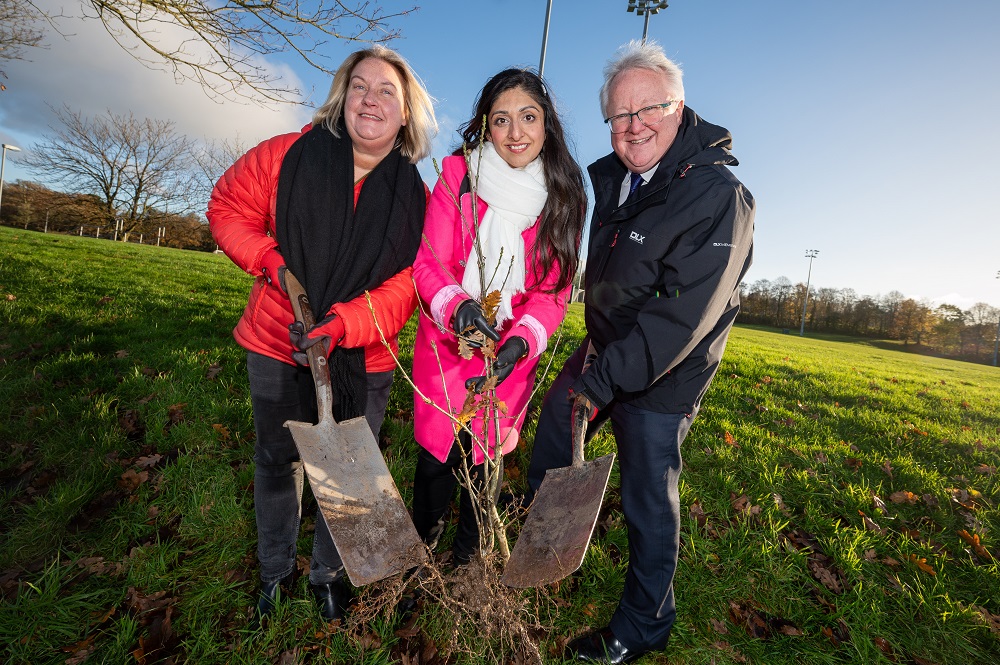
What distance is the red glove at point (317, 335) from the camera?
1.91m

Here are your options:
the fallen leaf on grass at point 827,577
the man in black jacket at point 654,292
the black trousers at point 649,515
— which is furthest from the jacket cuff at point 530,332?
the fallen leaf on grass at point 827,577

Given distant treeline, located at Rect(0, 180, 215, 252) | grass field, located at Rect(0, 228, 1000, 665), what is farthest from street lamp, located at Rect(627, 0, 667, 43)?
distant treeline, located at Rect(0, 180, 215, 252)

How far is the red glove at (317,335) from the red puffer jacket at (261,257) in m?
0.04

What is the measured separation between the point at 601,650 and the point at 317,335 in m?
1.88

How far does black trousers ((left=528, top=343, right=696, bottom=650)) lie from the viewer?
6.76 ft

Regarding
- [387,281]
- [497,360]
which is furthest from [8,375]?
[497,360]

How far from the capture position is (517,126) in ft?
6.91

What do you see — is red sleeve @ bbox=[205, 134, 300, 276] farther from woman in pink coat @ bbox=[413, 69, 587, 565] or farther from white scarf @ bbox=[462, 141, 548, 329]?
white scarf @ bbox=[462, 141, 548, 329]

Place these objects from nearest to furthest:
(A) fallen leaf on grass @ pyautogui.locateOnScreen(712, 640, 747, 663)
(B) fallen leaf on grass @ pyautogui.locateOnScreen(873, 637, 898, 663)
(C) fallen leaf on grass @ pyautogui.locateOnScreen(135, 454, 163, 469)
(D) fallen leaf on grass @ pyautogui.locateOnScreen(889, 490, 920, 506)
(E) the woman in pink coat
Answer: (E) the woman in pink coat < (A) fallen leaf on grass @ pyautogui.locateOnScreen(712, 640, 747, 663) < (B) fallen leaf on grass @ pyautogui.locateOnScreen(873, 637, 898, 663) < (C) fallen leaf on grass @ pyautogui.locateOnScreen(135, 454, 163, 469) < (D) fallen leaf on grass @ pyautogui.locateOnScreen(889, 490, 920, 506)

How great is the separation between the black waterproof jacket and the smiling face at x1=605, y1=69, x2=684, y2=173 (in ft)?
0.22

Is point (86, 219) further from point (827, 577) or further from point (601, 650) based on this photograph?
point (827, 577)

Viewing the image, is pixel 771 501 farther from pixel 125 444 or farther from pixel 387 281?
pixel 125 444

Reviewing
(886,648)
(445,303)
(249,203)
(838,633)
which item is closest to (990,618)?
(886,648)

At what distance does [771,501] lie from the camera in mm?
3492
